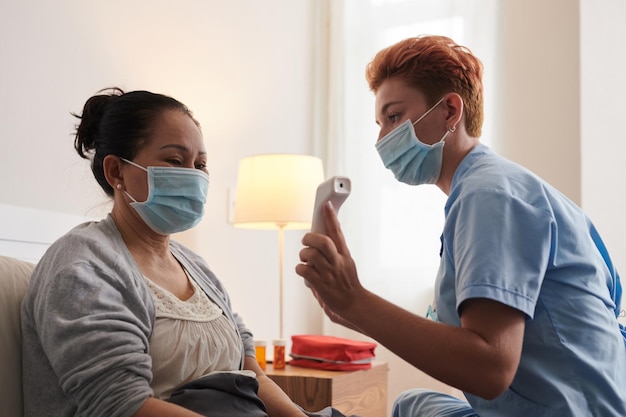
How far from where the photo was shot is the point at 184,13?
2619 millimetres

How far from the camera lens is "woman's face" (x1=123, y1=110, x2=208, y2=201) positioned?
1401 mm

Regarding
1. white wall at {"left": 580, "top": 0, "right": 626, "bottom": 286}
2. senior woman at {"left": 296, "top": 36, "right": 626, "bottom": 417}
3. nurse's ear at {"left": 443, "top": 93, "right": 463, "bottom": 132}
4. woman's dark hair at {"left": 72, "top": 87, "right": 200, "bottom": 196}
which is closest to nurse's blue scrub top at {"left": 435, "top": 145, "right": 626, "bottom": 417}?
senior woman at {"left": 296, "top": 36, "right": 626, "bottom": 417}

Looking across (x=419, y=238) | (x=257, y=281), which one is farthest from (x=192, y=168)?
(x=419, y=238)

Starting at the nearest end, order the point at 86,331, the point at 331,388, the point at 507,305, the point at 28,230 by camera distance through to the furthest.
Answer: the point at 507,305 < the point at 86,331 < the point at 28,230 < the point at 331,388

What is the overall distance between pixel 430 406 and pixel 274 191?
142 centimetres

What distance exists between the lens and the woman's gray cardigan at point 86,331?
1.10m

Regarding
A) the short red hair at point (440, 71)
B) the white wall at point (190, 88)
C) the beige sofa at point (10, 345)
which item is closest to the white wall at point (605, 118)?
the white wall at point (190, 88)

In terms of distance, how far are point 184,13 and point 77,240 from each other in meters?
1.61

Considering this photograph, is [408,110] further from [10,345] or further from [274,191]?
[274,191]

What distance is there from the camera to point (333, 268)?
1.08 meters

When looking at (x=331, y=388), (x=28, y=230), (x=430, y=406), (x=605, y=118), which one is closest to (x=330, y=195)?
(x=430, y=406)

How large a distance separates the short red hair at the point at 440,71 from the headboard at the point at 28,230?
1.03 m

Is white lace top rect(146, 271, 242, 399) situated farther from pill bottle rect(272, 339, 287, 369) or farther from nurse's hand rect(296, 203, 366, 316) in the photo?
pill bottle rect(272, 339, 287, 369)

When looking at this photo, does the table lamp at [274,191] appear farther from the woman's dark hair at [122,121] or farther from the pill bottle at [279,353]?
the woman's dark hair at [122,121]
